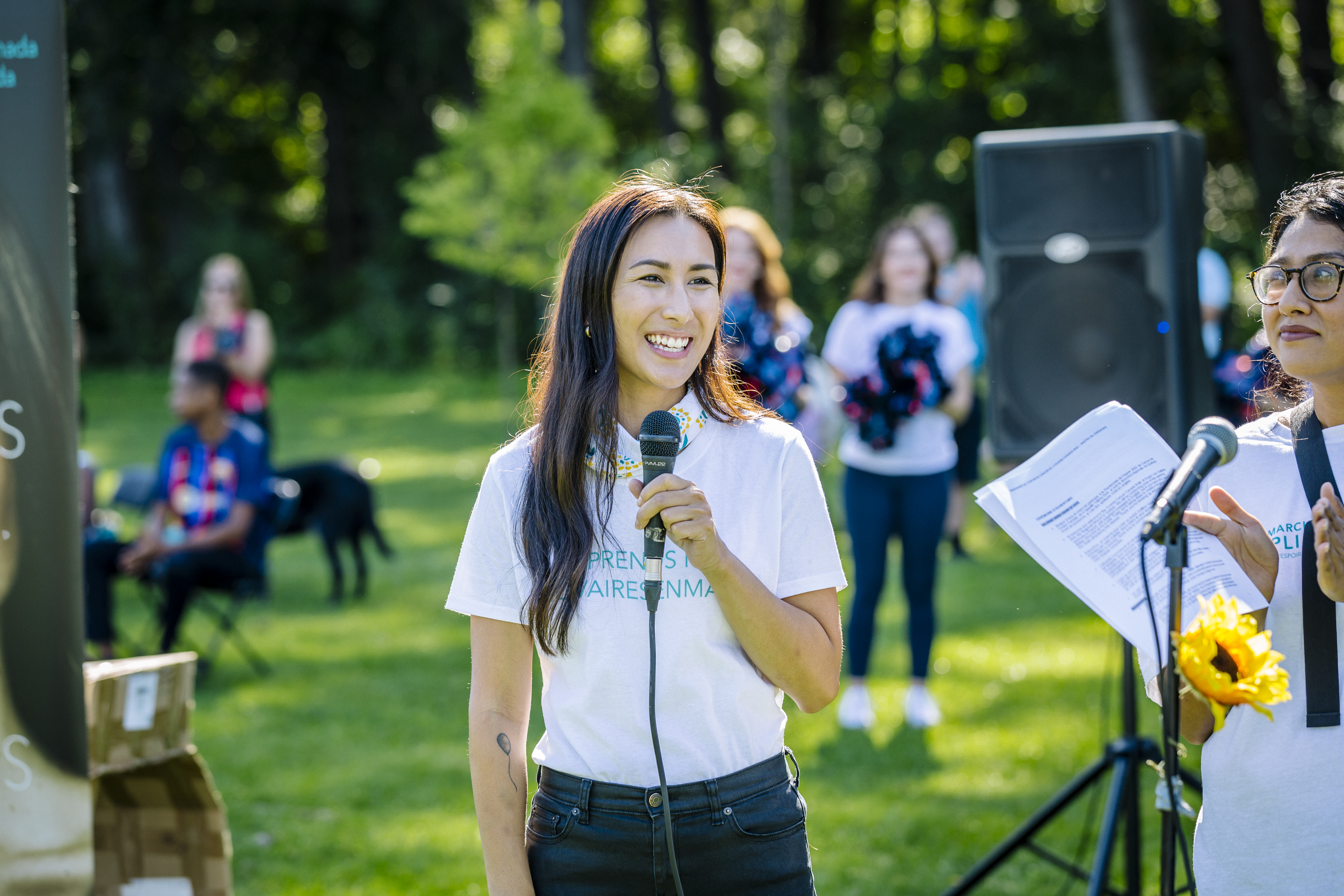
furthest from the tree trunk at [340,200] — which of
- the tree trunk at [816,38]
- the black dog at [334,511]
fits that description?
the black dog at [334,511]

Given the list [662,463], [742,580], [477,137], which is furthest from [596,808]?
[477,137]

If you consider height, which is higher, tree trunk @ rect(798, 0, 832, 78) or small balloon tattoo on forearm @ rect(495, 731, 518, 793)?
tree trunk @ rect(798, 0, 832, 78)

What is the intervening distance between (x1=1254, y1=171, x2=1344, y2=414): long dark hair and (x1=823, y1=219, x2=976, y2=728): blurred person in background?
2.83m

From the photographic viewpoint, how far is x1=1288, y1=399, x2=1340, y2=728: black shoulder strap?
192cm

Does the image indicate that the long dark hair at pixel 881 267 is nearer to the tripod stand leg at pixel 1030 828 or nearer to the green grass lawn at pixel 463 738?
the green grass lawn at pixel 463 738

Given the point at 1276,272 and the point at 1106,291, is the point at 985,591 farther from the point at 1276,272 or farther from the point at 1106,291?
the point at 1276,272

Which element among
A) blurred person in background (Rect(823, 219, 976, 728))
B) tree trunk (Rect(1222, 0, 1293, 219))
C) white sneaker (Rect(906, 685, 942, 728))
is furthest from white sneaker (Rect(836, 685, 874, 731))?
tree trunk (Rect(1222, 0, 1293, 219))

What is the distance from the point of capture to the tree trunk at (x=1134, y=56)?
14.6 metres

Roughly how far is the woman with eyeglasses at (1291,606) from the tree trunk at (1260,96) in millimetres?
13462

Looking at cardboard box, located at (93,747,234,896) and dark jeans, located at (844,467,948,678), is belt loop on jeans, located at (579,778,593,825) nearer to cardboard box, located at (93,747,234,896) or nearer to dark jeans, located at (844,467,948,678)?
cardboard box, located at (93,747,234,896)

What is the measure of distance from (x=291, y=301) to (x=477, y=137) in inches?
363

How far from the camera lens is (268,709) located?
19.2 ft

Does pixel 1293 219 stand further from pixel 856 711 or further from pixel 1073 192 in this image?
pixel 856 711

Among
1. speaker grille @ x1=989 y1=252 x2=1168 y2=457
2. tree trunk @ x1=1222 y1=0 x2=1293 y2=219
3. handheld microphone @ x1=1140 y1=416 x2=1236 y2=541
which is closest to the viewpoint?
handheld microphone @ x1=1140 y1=416 x2=1236 y2=541
